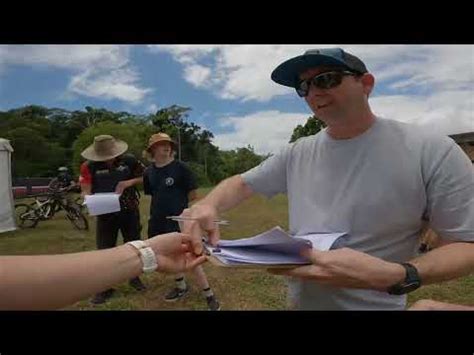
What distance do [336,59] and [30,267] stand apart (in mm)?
614

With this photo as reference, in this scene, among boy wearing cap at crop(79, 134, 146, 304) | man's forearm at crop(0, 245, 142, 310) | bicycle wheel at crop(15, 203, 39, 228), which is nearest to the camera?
man's forearm at crop(0, 245, 142, 310)

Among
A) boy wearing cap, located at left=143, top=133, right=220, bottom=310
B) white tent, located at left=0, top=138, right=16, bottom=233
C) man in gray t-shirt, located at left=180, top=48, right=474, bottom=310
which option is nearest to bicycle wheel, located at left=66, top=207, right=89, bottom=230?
white tent, located at left=0, top=138, right=16, bottom=233

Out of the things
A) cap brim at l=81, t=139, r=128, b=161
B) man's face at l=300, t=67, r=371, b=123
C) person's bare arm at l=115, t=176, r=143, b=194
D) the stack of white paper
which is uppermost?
cap brim at l=81, t=139, r=128, b=161

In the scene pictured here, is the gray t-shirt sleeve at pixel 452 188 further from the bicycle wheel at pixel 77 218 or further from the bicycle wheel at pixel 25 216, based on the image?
the bicycle wheel at pixel 25 216

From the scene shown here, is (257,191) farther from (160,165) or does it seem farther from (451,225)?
(160,165)

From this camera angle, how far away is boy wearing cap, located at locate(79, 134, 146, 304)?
2.73m

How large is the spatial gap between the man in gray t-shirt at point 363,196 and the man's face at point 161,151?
168cm

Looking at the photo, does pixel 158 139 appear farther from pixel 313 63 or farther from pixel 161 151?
pixel 313 63

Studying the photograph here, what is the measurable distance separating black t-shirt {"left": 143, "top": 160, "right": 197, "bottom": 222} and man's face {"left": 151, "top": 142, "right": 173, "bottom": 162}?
47 millimetres

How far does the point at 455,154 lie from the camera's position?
803 millimetres

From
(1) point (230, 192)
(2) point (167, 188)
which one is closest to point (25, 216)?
(2) point (167, 188)

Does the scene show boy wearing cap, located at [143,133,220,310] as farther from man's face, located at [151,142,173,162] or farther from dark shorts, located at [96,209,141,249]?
dark shorts, located at [96,209,141,249]
